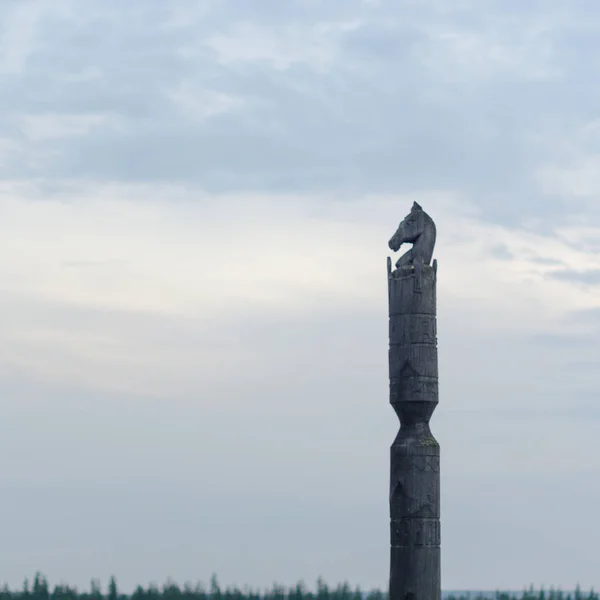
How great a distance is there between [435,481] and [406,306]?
398cm

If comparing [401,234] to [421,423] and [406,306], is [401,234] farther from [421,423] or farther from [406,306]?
[421,423]

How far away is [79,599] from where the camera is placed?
56.4 metres

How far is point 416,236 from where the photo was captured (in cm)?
3127

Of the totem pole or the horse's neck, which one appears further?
the horse's neck

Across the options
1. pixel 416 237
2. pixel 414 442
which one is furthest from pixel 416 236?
Result: pixel 414 442

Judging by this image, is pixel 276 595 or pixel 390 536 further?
pixel 276 595

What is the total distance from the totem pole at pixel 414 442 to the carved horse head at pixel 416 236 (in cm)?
32

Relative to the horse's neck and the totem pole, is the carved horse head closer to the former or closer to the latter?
the horse's neck

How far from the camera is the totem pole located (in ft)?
97.5

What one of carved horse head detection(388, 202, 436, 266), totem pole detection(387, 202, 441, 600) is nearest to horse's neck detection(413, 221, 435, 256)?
carved horse head detection(388, 202, 436, 266)

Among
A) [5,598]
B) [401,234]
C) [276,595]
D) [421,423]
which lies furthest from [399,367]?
[5,598]

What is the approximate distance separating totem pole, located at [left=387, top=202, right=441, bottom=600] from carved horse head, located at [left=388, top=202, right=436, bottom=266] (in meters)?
0.32

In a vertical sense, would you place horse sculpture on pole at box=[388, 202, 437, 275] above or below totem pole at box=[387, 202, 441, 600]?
above

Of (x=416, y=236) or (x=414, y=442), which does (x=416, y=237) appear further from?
(x=414, y=442)
